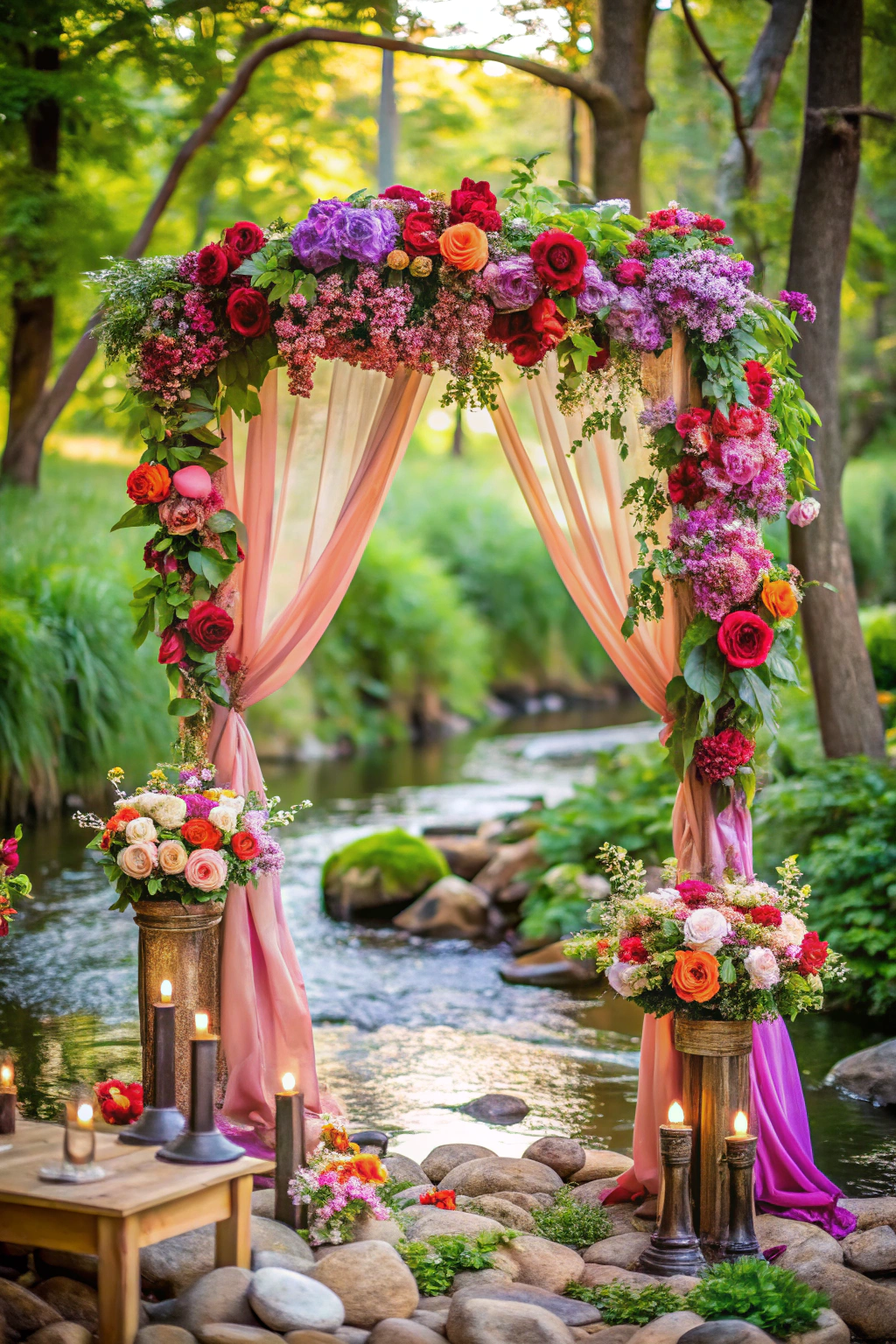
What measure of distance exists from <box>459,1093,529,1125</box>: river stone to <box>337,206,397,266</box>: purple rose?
10.7 feet

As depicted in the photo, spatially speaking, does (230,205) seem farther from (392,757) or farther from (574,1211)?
(574,1211)

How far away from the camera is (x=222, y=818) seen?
4.52m

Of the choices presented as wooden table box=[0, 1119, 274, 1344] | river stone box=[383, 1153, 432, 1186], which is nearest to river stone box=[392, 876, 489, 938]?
river stone box=[383, 1153, 432, 1186]

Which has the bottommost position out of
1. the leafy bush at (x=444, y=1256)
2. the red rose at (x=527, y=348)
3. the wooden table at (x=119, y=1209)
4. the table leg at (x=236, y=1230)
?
the leafy bush at (x=444, y=1256)

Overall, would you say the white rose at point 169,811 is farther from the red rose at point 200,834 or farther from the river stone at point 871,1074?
the river stone at point 871,1074

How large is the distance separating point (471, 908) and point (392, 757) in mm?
6521

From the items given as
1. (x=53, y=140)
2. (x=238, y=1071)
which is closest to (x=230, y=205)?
(x=53, y=140)

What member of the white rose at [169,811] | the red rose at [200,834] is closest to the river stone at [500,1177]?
the red rose at [200,834]

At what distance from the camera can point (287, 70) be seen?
44.5 feet

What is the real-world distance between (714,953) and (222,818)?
164 cm

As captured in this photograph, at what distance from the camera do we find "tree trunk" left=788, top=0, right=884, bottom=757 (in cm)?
743

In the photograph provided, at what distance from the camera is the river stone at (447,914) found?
8.52m

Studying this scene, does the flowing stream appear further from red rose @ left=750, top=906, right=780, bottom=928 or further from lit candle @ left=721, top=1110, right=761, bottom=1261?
red rose @ left=750, top=906, right=780, bottom=928

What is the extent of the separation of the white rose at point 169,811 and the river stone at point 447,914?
422 cm
